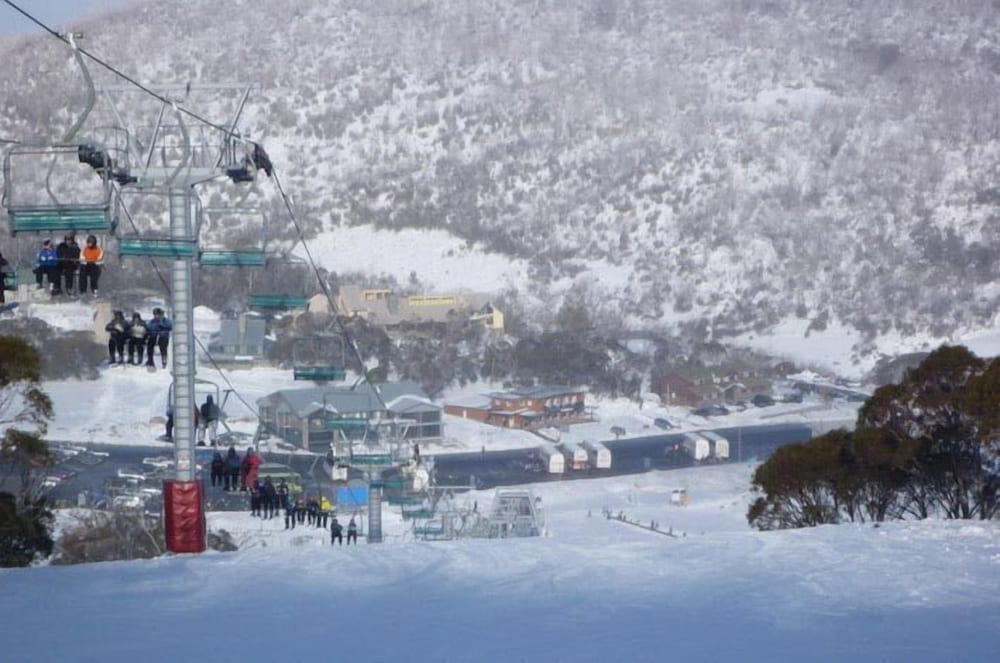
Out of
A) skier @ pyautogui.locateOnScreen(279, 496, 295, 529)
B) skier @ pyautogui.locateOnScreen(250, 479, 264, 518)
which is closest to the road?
skier @ pyautogui.locateOnScreen(279, 496, 295, 529)

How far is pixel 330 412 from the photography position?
17547 millimetres

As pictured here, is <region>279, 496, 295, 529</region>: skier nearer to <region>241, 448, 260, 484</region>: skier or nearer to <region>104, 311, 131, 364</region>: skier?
<region>241, 448, 260, 484</region>: skier

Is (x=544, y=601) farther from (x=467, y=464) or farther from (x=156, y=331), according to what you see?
(x=467, y=464)

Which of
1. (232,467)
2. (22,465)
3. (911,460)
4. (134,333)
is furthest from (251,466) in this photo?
(911,460)

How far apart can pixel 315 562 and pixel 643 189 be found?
37.2 metres

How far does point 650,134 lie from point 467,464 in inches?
1105

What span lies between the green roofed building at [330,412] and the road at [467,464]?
0.47m

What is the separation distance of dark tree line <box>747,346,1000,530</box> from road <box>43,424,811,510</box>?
310 inches

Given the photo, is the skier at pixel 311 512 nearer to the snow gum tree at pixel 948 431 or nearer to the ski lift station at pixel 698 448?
the snow gum tree at pixel 948 431

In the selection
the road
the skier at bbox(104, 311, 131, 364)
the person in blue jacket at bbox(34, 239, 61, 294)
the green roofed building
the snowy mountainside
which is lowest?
the road

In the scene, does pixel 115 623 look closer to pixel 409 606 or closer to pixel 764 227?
pixel 409 606

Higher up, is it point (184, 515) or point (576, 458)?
point (184, 515)

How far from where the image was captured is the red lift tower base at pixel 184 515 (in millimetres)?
7387

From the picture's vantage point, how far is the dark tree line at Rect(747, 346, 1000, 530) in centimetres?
961
